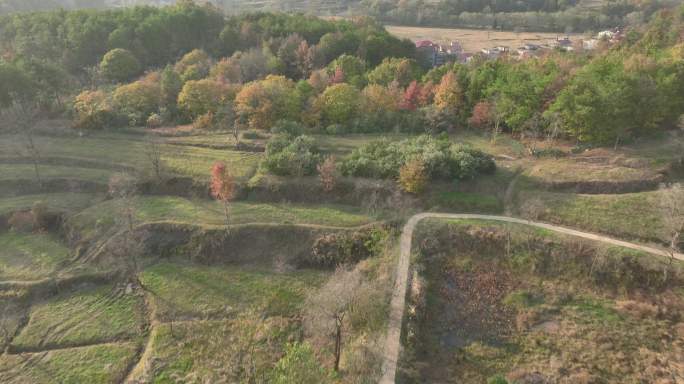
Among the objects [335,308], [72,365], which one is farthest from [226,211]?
[335,308]

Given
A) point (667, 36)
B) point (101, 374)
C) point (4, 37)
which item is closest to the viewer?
point (101, 374)

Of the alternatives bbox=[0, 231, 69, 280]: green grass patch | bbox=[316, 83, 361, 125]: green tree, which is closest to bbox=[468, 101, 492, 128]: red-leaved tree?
bbox=[316, 83, 361, 125]: green tree

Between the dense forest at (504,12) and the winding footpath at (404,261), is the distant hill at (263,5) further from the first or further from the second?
the winding footpath at (404,261)

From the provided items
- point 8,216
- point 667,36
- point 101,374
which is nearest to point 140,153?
point 8,216

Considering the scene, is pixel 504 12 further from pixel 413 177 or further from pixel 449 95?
pixel 413 177

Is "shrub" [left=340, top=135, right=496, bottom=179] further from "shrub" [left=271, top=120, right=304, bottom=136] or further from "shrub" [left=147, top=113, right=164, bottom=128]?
"shrub" [left=147, top=113, right=164, bottom=128]

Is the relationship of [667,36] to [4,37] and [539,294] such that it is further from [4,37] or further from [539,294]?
[4,37]
